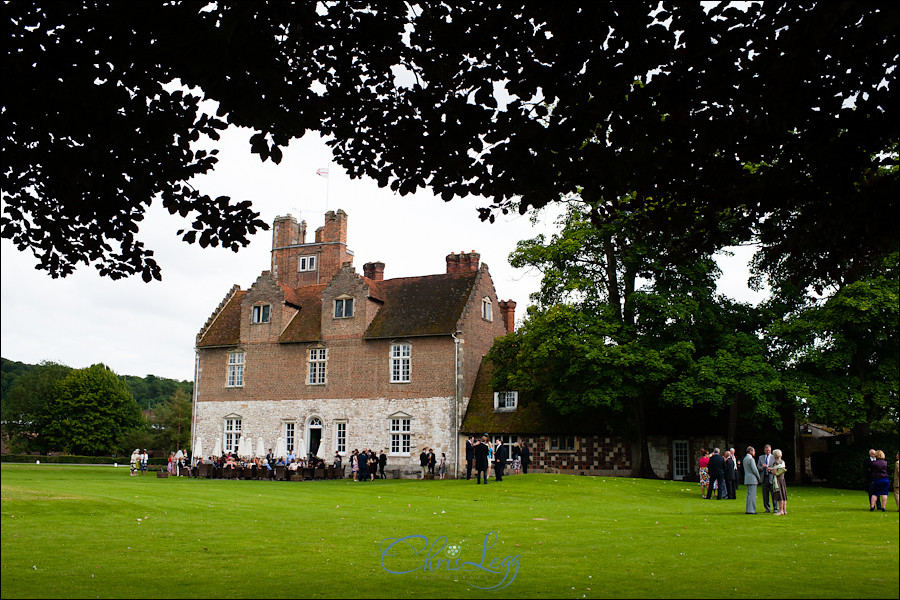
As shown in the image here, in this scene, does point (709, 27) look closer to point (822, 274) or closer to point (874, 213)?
point (874, 213)

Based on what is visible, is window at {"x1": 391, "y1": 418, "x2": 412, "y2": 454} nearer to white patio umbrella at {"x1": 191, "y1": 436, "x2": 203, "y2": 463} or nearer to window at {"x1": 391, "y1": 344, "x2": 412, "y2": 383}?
window at {"x1": 391, "y1": 344, "x2": 412, "y2": 383}

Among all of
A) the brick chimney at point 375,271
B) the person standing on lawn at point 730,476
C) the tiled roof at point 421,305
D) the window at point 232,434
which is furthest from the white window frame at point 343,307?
the person standing on lawn at point 730,476

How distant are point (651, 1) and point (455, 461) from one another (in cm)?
3384

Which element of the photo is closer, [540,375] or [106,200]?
[106,200]

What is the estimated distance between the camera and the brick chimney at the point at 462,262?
45.7 m

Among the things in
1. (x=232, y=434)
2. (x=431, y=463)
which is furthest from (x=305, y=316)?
(x=431, y=463)

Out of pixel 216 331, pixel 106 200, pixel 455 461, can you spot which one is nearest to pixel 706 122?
pixel 106 200

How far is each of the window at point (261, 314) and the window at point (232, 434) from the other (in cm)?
573

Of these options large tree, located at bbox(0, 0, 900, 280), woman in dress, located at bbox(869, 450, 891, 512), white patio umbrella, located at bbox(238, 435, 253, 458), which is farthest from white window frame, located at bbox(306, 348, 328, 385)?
large tree, located at bbox(0, 0, 900, 280)

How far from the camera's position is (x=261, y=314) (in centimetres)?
4522

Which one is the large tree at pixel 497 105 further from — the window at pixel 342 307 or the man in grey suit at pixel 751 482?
the window at pixel 342 307

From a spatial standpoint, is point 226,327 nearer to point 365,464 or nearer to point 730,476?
point 365,464

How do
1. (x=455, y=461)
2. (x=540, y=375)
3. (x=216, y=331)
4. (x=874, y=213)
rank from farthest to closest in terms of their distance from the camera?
1. (x=216, y=331)
2. (x=455, y=461)
3. (x=540, y=375)
4. (x=874, y=213)

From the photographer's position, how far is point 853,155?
27.5ft
